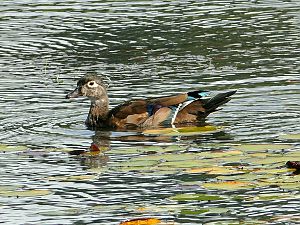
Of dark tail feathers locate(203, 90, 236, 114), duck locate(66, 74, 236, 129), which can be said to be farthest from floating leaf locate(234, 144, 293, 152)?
dark tail feathers locate(203, 90, 236, 114)

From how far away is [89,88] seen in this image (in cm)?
1584

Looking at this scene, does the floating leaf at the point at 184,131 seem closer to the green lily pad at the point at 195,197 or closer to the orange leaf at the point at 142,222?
the green lily pad at the point at 195,197

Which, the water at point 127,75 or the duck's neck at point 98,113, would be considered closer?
the water at point 127,75

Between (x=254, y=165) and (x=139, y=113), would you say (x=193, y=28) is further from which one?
(x=254, y=165)

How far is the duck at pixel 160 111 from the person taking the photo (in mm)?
15008

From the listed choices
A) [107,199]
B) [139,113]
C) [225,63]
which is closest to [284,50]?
[225,63]

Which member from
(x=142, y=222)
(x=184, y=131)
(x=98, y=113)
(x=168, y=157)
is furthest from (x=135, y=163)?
(x=98, y=113)

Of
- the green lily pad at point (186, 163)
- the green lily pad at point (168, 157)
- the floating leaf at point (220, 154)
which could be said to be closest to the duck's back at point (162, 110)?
the floating leaf at point (220, 154)

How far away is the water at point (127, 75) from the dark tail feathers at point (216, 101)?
0.22 m

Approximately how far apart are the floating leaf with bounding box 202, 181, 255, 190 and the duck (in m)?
4.00

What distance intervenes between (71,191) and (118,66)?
873 cm

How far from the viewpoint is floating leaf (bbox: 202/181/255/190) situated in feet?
34.9

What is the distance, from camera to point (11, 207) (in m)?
10.4

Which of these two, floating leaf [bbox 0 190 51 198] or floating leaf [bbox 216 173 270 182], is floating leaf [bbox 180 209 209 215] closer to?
floating leaf [bbox 216 173 270 182]
